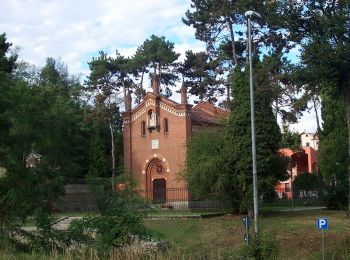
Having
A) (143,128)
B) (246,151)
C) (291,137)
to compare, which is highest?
(291,137)

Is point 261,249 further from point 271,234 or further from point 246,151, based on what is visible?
point 246,151

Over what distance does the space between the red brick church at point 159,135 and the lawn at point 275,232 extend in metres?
19.6

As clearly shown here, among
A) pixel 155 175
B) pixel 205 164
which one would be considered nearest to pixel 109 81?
pixel 155 175

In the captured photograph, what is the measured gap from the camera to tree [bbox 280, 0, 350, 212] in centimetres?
2481

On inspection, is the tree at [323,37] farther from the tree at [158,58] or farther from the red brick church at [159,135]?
the tree at [158,58]

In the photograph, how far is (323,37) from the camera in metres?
25.6

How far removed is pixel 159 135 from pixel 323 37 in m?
32.6

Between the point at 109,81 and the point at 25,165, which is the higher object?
the point at 109,81

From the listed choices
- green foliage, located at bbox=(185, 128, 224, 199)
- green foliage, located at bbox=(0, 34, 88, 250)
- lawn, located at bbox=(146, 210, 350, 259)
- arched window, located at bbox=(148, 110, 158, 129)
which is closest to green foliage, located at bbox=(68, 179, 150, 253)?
A: green foliage, located at bbox=(0, 34, 88, 250)

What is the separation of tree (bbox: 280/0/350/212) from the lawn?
7.12 metres

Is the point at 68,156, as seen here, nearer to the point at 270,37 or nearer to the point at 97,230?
the point at 97,230

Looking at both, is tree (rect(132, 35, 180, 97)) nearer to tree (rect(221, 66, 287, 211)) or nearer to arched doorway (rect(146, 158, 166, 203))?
arched doorway (rect(146, 158, 166, 203))

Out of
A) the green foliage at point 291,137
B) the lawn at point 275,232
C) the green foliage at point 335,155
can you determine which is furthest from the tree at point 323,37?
the green foliage at point 291,137

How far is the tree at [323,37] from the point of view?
24.8 metres
